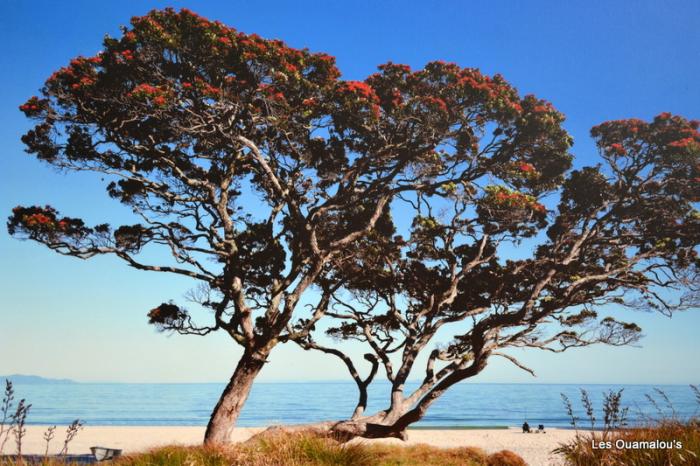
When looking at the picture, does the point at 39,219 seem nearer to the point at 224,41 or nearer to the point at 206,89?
the point at 206,89

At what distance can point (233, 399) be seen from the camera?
482 inches

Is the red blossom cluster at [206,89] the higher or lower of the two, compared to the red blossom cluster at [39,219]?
higher

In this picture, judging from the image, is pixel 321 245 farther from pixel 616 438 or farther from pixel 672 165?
pixel 672 165

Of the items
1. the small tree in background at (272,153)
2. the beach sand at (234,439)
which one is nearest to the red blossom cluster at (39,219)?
the small tree in background at (272,153)

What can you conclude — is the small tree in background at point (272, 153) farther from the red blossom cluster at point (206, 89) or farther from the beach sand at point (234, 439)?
the beach sand at point (234, 439)

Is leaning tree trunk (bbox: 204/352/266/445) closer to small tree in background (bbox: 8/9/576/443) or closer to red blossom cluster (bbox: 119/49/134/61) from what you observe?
small tree in background (bbox: 8/9/576/443)

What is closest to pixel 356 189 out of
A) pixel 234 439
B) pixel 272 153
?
pixel 272 153

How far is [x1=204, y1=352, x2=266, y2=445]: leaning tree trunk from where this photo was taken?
11914 millimetres

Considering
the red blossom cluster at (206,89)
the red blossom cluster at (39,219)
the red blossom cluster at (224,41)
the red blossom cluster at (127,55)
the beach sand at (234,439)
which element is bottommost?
the beach sand at (234,439)

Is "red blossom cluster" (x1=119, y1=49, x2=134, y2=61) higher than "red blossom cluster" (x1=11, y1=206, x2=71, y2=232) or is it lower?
higher

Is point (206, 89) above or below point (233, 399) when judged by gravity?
above

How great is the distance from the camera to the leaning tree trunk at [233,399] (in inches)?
469

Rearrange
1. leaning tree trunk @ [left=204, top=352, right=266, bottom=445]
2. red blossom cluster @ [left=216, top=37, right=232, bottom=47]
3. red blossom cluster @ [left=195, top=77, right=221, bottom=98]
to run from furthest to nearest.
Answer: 1. leaning tree trunk @ [left=204, top=352, right=266, bottom=445]
2. red blossom cluster @ [left=195, top=77, right=221, bottom=98]
3. red blossom cluster @ [left=216, top=37, right=232, bottom=47]

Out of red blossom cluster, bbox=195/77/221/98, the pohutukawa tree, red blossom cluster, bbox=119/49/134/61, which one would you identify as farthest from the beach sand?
red blossom cluster, bbox=119/49/134/61
